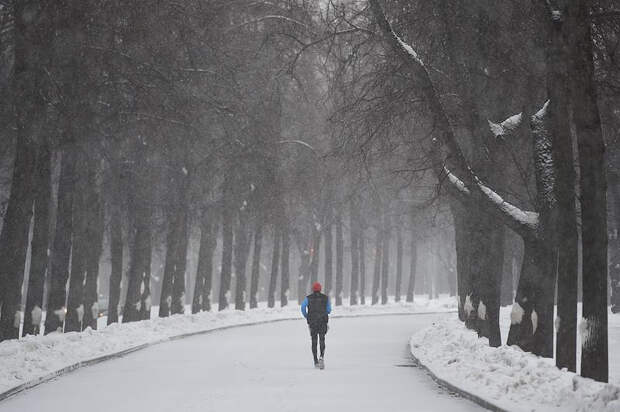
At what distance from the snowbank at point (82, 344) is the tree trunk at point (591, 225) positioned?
8642mm

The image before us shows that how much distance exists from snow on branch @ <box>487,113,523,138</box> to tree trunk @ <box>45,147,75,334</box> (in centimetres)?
1123

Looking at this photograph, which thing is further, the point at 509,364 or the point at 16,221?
the point at 16,221

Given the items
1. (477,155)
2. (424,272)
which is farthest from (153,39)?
(424,272)

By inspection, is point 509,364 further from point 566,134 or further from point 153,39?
point 153,39

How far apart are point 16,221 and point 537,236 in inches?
415

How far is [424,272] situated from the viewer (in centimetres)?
11569

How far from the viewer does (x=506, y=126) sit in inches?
755

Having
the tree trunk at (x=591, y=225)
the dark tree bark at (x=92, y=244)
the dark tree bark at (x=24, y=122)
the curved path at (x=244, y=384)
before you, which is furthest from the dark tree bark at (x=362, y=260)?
the tree trunk at (x=591, y=225)

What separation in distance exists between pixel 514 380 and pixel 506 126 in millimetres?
7335

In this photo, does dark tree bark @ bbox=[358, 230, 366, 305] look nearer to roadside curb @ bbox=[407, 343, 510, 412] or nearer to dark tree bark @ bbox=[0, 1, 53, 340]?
dark tree bark @ bbox=[0, 1, 53, 340]

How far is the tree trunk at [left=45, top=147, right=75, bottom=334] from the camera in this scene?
80.2 feet

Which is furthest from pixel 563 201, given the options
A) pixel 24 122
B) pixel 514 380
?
pixel 24 122

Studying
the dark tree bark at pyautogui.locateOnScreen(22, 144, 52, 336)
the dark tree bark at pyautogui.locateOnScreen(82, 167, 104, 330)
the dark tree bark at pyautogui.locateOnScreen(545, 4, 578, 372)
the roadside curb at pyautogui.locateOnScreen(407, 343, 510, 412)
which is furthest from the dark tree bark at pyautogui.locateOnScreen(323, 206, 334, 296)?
the dark tree bark at pyautogui.locateOnScreen(545, 4, 578, 372)

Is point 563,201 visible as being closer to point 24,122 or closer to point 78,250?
point 24,122
